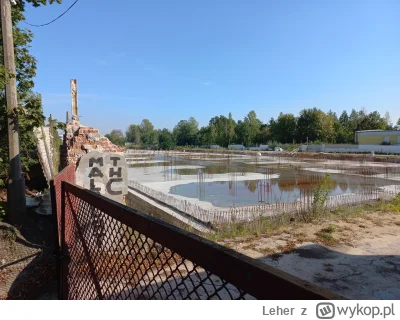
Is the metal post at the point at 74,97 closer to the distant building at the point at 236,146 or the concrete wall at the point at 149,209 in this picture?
the concrete wall at the point at 149,209

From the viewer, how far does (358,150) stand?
144 ft

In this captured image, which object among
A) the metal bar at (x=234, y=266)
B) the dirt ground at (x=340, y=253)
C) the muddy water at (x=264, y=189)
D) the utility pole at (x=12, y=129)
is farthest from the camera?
the muddy water at (x=264, y=189)

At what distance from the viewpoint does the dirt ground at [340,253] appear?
185 inches

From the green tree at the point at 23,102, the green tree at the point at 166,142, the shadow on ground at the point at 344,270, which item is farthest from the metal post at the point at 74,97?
the green tree at the point at 166,142

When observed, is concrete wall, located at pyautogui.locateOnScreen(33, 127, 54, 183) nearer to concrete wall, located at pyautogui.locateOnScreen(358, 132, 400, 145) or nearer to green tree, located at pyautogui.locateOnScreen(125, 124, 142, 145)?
concrete wall, located at pyautogui.locateOnScreen(358, 132, 400, 145)

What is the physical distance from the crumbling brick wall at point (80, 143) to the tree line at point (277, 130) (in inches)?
2050

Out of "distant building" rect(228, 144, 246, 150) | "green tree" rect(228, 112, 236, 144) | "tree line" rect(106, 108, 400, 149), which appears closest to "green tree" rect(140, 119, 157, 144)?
"tree line" rect(106, 108, 400, 149)

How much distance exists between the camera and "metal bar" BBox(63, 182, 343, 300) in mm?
832

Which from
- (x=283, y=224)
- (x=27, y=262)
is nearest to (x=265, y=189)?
(x=283, y=224)

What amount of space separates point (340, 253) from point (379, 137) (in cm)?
4952

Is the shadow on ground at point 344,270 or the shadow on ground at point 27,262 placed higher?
the shadow on ground at point 27,262

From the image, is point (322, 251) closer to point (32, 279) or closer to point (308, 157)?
point (32, 279)

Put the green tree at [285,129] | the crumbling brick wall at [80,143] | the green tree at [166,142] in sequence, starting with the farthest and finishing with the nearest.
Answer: the green tree at [166,142] → the green tree at [285,129] → the crumbling brick wall at [80,143]
